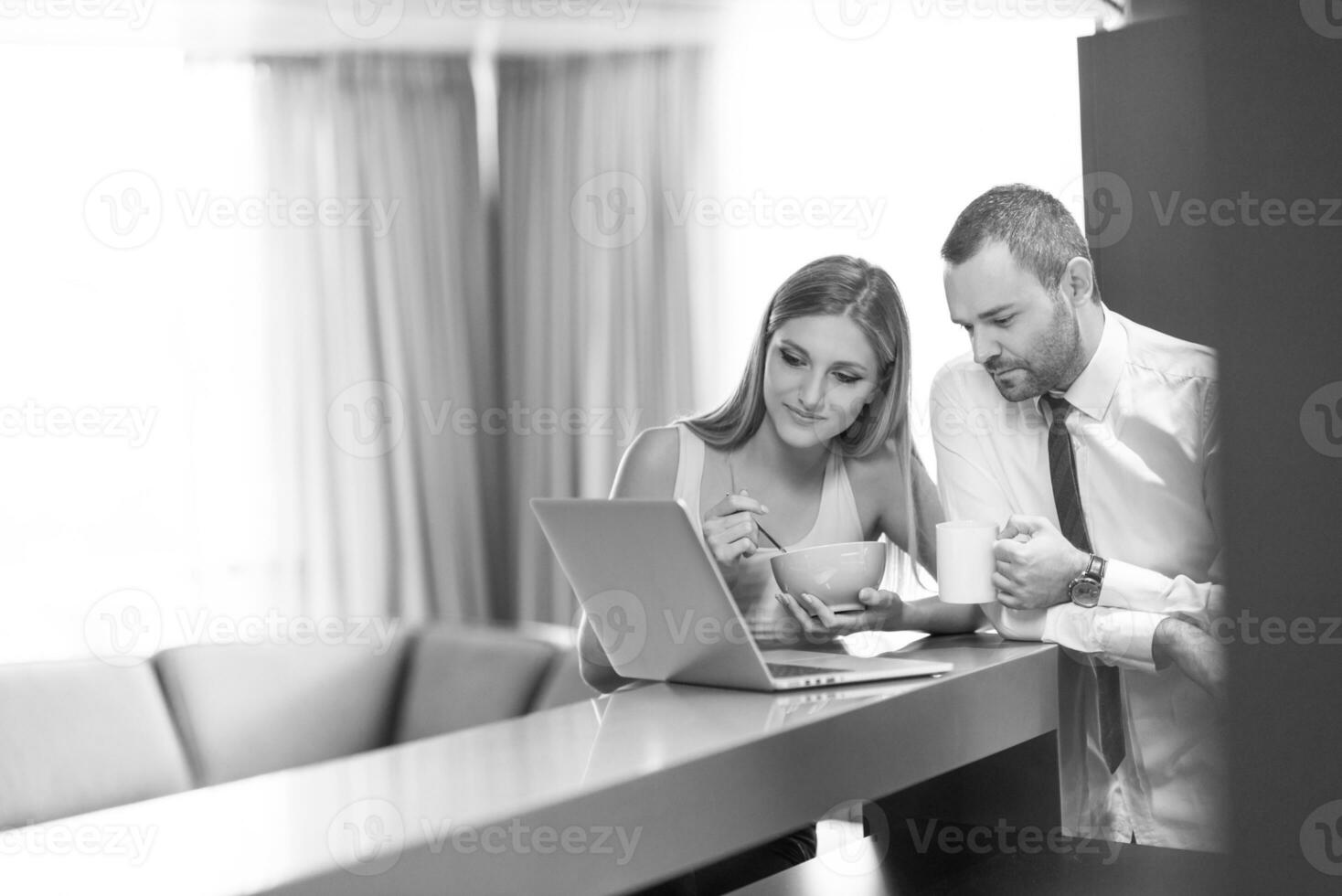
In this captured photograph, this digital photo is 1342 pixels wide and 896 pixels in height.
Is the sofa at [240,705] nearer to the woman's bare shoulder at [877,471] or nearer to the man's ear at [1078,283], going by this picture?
the woman's bare shoulder at [877,471]

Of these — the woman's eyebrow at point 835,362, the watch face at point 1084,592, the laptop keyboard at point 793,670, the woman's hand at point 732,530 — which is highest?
the woman's eyebrow at point 835,362

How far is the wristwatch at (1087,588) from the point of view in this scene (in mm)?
1498

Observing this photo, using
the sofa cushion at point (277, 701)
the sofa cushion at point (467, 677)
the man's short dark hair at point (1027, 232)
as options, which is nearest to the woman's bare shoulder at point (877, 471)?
the man's short dark hair at point (1027, 232)

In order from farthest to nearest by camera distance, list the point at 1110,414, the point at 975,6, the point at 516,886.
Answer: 1. the point at 975,6
2. the point at 1110,414
3. the point at 516,886

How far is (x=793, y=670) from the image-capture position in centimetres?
126

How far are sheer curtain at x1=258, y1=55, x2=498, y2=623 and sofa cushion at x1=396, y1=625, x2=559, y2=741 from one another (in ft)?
3.45

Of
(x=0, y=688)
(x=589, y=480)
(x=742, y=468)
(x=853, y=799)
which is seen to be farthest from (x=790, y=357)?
(x=589, y=480)

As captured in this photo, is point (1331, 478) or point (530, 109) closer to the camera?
point (1331, 478)

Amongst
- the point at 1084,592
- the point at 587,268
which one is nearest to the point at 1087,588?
the point at 1084,592

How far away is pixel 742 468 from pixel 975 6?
1.80 m

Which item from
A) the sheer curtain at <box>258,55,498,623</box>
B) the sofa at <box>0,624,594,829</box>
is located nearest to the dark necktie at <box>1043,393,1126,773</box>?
the sofa at <box>0,624,594,829</box>

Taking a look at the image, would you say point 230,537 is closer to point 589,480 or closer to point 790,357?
point 589,480

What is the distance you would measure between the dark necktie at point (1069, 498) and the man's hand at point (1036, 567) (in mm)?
91

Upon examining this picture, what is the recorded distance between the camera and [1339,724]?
26 cm
